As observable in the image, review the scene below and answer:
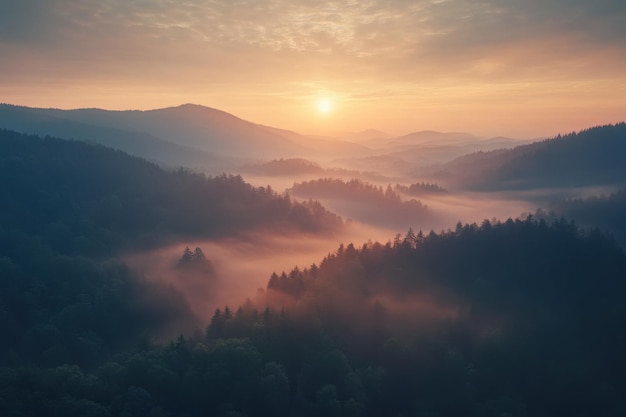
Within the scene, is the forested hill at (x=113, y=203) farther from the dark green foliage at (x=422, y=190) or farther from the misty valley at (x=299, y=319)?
the dark green foliage at (x=422, y=190)

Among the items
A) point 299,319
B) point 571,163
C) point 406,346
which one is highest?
point 571,163

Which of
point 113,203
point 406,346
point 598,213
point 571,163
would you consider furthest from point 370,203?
point 406,346

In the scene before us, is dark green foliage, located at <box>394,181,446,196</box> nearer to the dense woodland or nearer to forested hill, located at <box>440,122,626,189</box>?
forested hill, located at <box>440,122,626,189</box>

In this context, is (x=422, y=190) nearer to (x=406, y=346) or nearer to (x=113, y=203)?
(x=113, y=203)

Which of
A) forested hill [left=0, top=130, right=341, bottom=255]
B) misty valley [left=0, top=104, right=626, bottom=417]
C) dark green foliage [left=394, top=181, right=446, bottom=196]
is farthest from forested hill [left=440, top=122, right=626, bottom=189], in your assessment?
forested hill [left=0, top=130, right=341, bottom=255]

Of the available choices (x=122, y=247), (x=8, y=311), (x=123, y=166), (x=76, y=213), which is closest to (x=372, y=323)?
(x=8, y=311)

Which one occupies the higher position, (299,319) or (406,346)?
(299,319)
